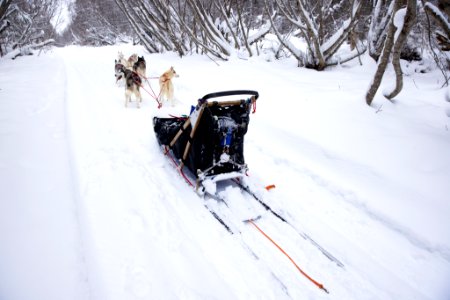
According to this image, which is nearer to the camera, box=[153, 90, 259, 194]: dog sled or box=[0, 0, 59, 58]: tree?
box=[153, 90, 259, 194]: dog sled

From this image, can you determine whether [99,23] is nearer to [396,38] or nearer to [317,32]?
[317,32]

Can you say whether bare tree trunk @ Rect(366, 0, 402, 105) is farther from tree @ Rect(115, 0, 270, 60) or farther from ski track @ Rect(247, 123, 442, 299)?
tree @ Rect(115, 0, 270, 60)

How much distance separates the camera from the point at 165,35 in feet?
39.7

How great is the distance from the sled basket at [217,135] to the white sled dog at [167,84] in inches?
122

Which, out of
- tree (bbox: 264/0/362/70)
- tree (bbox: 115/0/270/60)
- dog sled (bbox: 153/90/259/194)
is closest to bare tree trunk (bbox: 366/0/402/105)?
tree (bbox: 264/0/362/70)

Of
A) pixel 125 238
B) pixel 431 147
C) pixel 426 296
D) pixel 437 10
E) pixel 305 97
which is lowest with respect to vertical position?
pixel 426 296

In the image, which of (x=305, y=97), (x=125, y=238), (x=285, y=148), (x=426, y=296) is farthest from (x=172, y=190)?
(x=305, y=97)

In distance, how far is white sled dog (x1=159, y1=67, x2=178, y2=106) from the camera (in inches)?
228

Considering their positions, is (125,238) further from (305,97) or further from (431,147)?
(305,97)

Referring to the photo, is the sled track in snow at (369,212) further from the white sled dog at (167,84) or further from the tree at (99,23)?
the tree at (99,23)

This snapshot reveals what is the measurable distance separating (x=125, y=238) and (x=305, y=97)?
14.3ft

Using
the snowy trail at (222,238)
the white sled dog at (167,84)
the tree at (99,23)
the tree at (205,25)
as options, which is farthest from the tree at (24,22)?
the snowy trail at (222,238)

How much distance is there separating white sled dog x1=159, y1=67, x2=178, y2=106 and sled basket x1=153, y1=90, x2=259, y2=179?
3.10 metres

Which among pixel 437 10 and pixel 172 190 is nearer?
pixel 172 190
